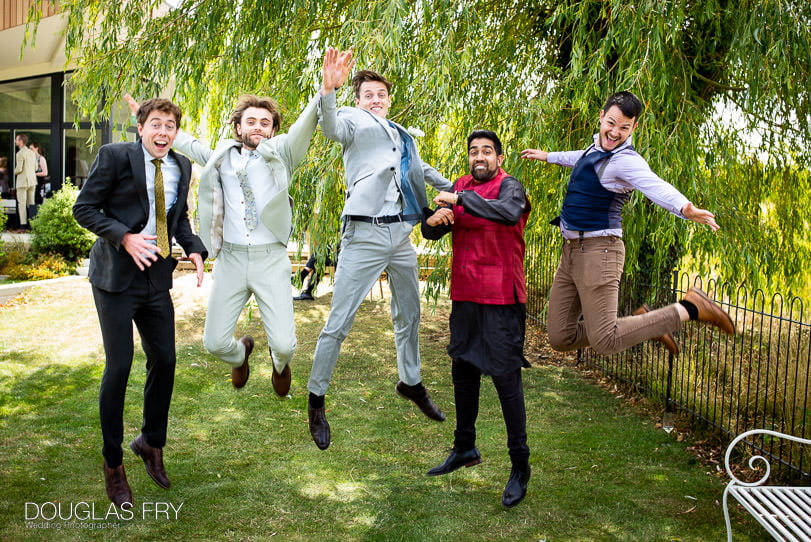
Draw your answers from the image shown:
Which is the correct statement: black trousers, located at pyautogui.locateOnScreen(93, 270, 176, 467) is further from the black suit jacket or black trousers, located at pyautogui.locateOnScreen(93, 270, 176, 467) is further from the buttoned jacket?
the buttoned jacket

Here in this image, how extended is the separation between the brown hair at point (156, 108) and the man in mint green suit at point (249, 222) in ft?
0.85

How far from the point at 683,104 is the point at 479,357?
280 centimetres

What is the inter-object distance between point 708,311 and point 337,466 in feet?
8.70

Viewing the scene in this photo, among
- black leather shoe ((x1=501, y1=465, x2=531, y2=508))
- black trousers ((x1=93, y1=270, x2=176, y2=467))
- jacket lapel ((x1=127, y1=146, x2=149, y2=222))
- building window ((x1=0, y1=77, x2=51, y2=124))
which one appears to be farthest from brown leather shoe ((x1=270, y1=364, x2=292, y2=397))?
building window ((x1=0, y1=77, x2=51, y2=124))

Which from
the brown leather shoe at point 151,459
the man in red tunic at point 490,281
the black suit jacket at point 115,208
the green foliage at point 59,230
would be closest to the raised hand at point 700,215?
the man in red tunic at point 490,281

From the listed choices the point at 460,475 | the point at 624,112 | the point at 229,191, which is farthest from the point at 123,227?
the point at 460,475

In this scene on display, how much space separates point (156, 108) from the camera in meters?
3.52

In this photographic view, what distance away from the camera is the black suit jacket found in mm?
3498

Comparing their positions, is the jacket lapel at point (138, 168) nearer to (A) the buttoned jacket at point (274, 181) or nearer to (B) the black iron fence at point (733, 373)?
(A) the buttoned jacket at point (274, 181)

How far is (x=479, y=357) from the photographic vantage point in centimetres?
384

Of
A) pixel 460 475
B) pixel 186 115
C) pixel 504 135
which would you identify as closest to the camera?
pixel 460 475

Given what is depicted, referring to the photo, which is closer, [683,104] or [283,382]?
[283,382]

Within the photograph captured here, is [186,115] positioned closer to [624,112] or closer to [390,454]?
[390,454]

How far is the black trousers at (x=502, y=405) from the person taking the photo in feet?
12.7
